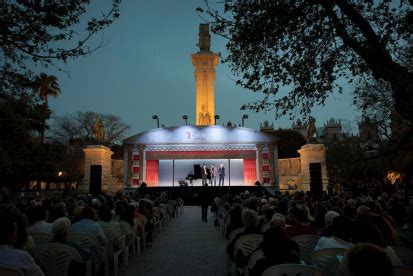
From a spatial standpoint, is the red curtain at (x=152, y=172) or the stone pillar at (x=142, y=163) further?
the red curtain at (x=152, y=172)

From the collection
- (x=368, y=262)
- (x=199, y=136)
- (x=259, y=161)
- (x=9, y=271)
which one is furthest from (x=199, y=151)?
(x=368, y=262)

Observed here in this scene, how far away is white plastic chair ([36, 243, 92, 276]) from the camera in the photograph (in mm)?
4277

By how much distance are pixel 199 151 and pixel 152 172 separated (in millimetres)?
4461

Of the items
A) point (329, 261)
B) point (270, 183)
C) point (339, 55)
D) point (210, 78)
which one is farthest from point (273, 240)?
point (210, 78)

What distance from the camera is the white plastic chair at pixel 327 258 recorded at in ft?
11.9

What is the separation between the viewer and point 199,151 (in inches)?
1139

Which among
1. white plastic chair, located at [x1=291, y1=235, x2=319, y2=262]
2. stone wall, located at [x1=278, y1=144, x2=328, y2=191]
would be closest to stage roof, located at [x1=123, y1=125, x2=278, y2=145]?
stone wall, located at [x1=278, y1=144, x2=328, y2=191]

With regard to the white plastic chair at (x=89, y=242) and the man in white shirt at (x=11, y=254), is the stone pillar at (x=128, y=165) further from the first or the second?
the man in white shirt at (x=11, y=254)

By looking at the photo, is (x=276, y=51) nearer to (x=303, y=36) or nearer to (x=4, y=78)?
(x=303, y=36)

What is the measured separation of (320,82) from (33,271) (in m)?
7.57

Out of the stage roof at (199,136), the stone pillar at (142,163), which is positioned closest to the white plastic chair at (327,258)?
the stage roof at (199,136)

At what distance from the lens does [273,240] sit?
11.8 ft

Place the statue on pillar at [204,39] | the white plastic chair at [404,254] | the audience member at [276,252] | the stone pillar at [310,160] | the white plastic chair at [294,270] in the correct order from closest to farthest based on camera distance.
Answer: the white plastic chair at [294,270] → the audience member at [276,252] → the white plastic chair at [404,254] → the stone pillar at [310,160] → the statue on pillar at [204,39]

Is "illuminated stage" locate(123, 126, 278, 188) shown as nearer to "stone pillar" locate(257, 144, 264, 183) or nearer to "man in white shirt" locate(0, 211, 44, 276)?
"stone pillar" locate(257, 144, 264, 183)
